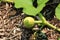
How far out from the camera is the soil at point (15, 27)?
2.28 metres

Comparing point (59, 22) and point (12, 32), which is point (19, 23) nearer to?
point (12, 32)

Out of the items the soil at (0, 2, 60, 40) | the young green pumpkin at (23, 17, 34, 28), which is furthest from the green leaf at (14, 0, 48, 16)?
the soil at (0, 2, 60, 40)

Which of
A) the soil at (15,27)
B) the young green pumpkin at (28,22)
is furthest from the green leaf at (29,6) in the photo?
the soil at (15,27)

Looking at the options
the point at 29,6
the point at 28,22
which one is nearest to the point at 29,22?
the point at 28,22

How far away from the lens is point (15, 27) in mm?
2338

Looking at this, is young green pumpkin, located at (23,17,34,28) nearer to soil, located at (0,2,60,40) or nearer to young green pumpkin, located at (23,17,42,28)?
young green pumpkin, located at (23,17,42,28)

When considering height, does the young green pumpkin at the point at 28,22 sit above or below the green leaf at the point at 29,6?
below

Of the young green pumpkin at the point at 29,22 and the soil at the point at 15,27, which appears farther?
the soil at the point at 15,27

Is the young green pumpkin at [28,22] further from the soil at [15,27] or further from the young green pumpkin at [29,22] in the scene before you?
the soil at [15,27]

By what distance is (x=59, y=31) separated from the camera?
2.23 meters

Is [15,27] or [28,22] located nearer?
[28,22]

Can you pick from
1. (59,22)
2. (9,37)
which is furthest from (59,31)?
(9,37)

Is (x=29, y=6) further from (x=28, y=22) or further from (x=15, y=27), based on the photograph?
(x=15, y=27)

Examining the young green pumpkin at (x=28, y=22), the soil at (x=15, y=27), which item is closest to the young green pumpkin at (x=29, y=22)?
the young green pumpkin at (x=28, y=22)
